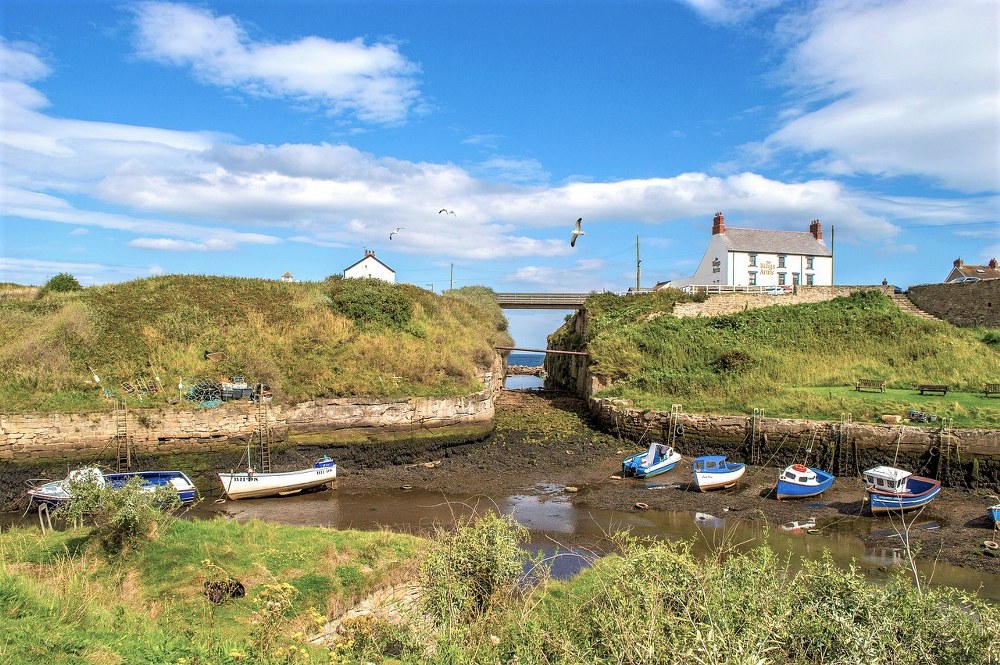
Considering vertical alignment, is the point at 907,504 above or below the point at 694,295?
below

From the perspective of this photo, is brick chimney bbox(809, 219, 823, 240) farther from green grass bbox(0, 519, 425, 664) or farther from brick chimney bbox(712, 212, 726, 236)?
green grass bbox(0, 519, 425, 664)

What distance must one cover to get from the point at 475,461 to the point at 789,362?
18675mm

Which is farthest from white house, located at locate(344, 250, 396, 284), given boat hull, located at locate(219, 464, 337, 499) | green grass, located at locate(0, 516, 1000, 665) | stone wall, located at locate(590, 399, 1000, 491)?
green grass, located at locate(0, 516, 1000, 665)

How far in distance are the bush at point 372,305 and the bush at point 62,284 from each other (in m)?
13.9

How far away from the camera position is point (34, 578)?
10219 mm

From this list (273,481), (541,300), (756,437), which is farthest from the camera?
(541,300)

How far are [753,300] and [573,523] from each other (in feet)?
99.5

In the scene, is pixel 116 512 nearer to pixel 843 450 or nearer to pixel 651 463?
pixel 651 463

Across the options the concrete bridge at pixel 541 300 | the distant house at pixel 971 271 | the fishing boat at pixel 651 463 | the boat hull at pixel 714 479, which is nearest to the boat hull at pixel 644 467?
the fishing boat at pixel 651 463

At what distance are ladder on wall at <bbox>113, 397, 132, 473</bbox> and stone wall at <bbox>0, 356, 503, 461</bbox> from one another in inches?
7.7

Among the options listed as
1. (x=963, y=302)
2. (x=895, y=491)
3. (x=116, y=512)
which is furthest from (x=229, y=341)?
(x=963, y=302)

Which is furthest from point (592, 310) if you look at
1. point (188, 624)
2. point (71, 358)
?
point (188, 624)

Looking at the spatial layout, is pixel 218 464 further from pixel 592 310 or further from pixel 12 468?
pixel 592 310

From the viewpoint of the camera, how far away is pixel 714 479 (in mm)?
Result: 22141
